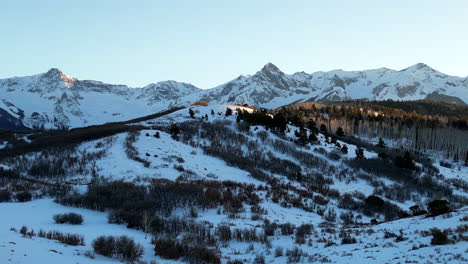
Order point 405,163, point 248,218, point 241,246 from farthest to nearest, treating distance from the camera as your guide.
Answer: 1. point 405,163
2. point 248,218
3. point 241,246

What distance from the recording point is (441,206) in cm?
1988

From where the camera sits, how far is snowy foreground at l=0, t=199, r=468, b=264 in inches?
382

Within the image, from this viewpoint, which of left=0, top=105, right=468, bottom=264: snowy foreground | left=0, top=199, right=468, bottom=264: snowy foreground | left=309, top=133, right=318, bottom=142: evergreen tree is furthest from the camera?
left=309, top=133, right=318, bottom=142: evergreen tree

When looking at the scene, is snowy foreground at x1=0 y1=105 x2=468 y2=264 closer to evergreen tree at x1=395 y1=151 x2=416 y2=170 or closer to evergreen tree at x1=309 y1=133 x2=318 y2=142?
evergreen tree at x1=395 y1=151 x2=416 y2=170

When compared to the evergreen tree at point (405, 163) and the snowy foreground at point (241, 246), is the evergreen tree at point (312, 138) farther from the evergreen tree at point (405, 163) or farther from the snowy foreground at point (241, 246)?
the snowy foreground at point (241, 246)

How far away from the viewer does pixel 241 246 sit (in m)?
14.9

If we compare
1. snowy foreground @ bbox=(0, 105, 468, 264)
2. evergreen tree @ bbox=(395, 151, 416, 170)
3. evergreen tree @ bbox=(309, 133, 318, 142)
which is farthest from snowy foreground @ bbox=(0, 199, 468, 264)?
evergreen tree @ bbox=(309, 133, 318, 142)

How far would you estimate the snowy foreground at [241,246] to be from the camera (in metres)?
9.70

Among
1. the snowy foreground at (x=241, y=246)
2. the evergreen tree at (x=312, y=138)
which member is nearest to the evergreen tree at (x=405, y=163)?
the evergreen tree at (x=312, y=138)

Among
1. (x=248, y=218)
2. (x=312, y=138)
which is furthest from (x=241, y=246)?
(x=312, y=138)

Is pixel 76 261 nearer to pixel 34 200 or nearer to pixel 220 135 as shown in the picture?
pixel 34 200

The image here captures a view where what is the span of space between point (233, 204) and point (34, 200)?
13.0 metres

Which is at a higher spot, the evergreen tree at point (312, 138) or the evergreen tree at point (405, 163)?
the evergreen tree at point (312, 138)

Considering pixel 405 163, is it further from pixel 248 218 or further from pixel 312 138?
pixel 248 218
